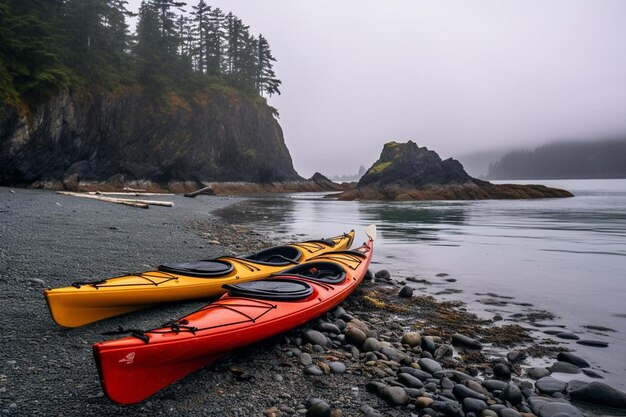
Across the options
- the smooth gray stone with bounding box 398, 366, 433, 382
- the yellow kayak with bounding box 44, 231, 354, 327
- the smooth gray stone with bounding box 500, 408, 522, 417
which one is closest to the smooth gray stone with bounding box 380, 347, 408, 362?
the smooth gray stone with bounding box 398, 366, 433, 382

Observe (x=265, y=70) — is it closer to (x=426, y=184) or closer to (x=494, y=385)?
(x=426, y=184)

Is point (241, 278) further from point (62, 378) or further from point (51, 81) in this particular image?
point (51, 81)

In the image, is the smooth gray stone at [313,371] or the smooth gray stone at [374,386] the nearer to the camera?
the smooth gray stone at [374,386]

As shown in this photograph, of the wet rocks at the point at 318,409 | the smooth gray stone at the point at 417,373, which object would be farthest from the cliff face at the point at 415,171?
the wet rocks at the point at 318,409

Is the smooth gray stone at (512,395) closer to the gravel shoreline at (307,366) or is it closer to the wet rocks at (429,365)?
the gravel shoreline at (307,366)

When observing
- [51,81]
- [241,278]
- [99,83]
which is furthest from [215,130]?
[241,278]

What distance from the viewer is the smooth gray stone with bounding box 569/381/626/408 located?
316 centimetres

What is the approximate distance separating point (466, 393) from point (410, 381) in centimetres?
47

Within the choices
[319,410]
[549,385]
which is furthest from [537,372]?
[319,410]

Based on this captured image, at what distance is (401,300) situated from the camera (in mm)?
6156

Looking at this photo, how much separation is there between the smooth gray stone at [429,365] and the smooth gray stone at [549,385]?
926 millimetres

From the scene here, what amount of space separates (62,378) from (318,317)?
2824 mm

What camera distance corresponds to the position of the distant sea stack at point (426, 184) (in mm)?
40281

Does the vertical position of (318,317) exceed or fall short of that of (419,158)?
it falls short
